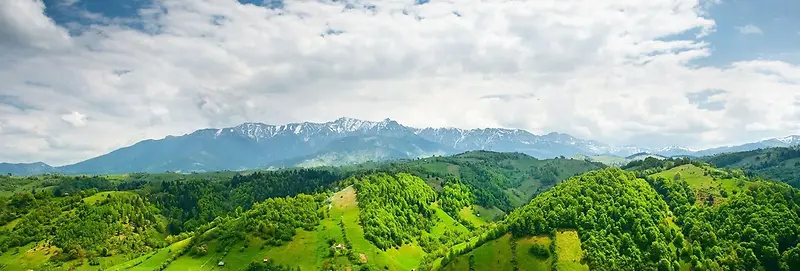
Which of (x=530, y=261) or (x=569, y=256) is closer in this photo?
(x=569, y=256)

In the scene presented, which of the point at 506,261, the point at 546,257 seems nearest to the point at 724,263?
the point at 546,257

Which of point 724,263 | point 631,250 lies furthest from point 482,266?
point 724,263

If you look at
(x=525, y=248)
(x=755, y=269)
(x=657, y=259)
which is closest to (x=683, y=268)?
(x=657, y=259)

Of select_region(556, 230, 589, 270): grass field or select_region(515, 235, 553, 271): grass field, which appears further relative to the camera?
select_region(515, 235, 553, 271): grass field

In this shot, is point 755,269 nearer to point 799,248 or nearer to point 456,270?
point 799,248

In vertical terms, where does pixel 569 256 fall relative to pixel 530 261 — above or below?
above

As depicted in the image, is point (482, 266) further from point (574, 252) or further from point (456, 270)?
point (574, 252)

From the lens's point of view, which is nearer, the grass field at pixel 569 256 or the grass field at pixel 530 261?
the grass field at pixel 569 256
